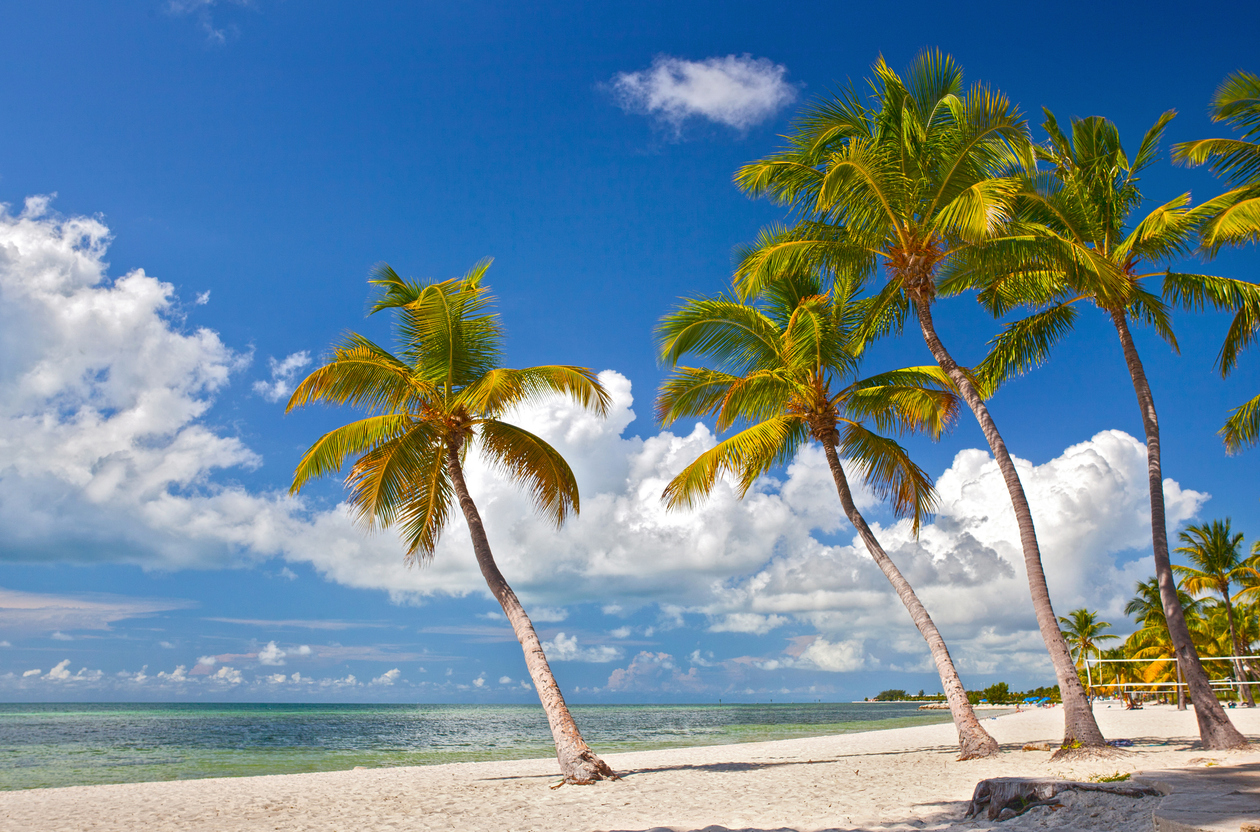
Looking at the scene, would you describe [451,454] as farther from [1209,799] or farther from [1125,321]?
[1125,321]

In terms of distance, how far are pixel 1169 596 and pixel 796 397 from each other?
616cm

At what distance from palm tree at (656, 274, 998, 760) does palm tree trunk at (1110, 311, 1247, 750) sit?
8.88 feet

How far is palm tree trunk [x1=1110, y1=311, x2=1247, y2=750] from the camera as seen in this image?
9.53 m

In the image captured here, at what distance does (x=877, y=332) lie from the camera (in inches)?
528

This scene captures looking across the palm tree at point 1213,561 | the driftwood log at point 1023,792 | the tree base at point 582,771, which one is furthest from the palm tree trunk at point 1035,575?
the palm tree at point 1213,561

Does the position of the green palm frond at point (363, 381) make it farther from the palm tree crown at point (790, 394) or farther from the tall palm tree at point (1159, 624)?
the tall palm tree at point (1159, 624)

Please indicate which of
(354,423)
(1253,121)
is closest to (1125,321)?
(1253,121)

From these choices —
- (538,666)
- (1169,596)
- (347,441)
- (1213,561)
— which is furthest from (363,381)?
(1213,561)

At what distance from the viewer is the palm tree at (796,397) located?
12633 mm

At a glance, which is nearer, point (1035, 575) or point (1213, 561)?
point (1035, 575)

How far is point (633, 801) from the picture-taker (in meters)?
8.52

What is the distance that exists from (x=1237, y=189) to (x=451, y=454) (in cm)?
1225

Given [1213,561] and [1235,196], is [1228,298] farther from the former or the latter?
[1213,561]

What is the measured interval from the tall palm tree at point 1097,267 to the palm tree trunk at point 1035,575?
1.36 metres
